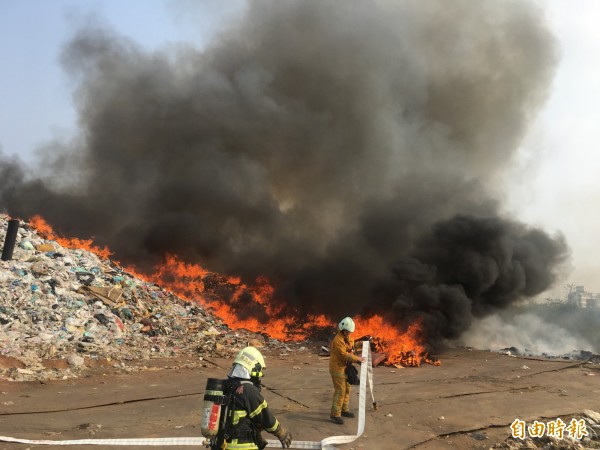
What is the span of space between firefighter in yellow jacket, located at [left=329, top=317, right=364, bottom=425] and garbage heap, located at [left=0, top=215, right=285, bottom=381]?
6.09 m

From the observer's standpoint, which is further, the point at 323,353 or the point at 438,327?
the point at 438,327

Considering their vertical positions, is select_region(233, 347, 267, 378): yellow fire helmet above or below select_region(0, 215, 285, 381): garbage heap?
below

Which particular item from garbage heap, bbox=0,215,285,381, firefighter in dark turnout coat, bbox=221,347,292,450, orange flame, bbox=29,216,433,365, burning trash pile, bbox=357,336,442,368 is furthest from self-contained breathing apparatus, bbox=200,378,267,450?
orange flame, bbox=29,216,433,365

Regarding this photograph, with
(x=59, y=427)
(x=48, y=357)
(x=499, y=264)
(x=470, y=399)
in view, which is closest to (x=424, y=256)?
(x=499, y=264)

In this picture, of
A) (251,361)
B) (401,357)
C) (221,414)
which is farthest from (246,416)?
(401,357)

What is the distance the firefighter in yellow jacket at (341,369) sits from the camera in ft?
21.0

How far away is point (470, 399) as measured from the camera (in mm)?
8023

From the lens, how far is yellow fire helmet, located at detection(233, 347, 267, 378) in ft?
11.0

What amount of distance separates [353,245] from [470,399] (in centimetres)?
1690

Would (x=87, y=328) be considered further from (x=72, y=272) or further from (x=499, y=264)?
(x=499, y=264)

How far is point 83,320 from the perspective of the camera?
11867 millimetres

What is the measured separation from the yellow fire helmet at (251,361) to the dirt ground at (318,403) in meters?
2.74

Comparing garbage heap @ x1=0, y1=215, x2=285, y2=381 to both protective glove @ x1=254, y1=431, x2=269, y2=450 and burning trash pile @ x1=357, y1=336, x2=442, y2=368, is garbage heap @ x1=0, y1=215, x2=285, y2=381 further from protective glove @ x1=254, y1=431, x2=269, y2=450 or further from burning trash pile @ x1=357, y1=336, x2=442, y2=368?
protective glove @ x1=254, y1=431, x2=269, y2=450

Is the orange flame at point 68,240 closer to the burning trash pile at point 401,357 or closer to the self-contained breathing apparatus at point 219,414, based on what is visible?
the burning trash pile at point 401,357
